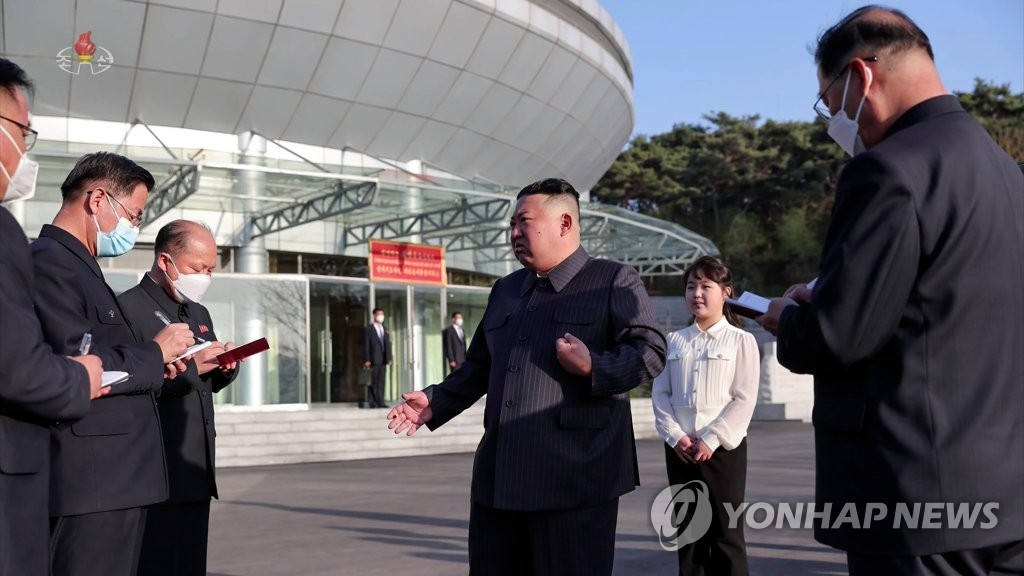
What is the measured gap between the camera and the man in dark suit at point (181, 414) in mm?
4676

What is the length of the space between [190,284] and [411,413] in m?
1.46

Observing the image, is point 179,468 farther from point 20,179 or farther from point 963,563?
point 963,563

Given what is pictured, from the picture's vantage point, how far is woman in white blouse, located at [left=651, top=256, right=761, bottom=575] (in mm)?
5594

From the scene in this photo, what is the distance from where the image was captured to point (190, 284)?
511 cm

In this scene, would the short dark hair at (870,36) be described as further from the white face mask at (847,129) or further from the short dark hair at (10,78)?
the short dark hair at (10,78)

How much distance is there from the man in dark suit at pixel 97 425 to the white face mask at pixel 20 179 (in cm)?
63

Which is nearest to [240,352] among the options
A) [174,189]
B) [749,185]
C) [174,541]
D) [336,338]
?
[174,541]

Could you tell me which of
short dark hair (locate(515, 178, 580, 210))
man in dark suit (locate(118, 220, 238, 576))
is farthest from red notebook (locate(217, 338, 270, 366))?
short dark hair (locate(515, 178, 580, 210))

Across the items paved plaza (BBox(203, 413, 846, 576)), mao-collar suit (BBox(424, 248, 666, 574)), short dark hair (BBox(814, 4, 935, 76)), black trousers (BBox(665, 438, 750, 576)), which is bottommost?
paved plaza (BBox(203, 413, 846, 576))

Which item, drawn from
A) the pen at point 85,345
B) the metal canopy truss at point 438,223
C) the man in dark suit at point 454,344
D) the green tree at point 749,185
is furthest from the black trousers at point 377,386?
the green tree at point 749,185

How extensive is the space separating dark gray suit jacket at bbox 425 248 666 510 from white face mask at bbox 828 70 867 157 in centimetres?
129

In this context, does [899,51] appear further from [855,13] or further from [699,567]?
[699,567]

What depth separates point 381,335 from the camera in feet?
69.3

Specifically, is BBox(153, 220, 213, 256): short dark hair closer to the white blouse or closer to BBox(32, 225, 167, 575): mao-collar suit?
BBox(32, 225, 167, 575): mao-collar suit
